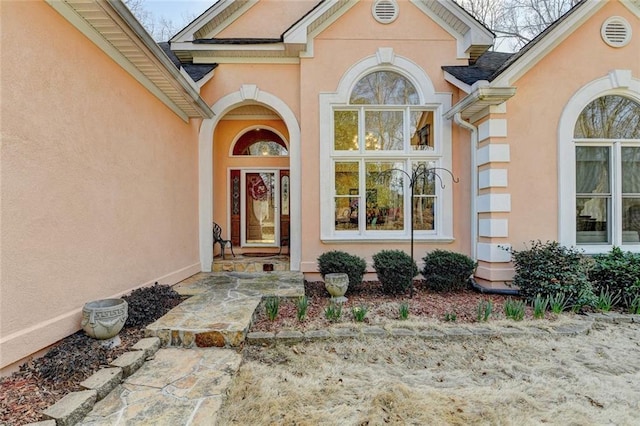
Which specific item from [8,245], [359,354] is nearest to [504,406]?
[359,354]

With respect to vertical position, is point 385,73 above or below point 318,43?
below

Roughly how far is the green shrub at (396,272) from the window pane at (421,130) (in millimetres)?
2741

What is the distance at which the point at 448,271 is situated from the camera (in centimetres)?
609

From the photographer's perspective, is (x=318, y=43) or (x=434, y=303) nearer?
(x=434, y=303)

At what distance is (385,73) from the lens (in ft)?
23.8

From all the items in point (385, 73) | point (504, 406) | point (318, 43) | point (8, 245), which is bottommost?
point (504, 406)

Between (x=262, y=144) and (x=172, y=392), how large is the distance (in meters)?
7.44

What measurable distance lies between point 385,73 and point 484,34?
224 cm

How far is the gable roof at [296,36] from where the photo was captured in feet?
22.5

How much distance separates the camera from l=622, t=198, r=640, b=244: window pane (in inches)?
251

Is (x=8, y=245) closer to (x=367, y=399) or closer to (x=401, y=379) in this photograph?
(x=367, y=399)

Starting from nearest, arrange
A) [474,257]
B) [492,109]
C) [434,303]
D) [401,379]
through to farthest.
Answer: [401,379], [434,303], [492,109], [474,257]

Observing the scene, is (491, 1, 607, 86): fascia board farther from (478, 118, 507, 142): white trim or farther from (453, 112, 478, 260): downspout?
(453, 112, 478, 260): downspout

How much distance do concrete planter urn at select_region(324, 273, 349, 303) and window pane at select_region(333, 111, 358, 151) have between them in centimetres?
306
